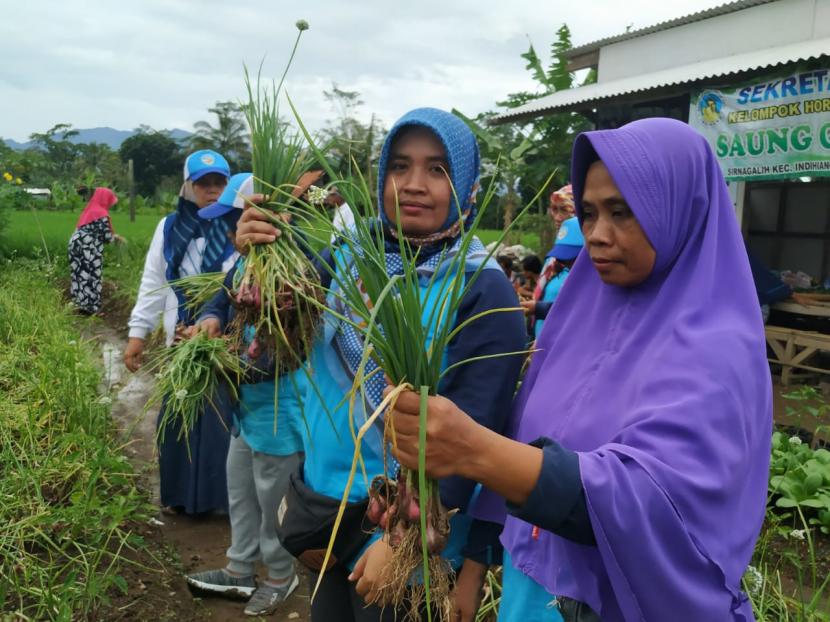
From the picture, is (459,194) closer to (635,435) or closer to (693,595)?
(635,435)

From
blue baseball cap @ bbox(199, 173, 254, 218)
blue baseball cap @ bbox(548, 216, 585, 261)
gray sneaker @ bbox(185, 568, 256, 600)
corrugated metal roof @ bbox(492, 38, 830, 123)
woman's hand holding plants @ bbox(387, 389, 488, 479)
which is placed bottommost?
gray sneaker @ bbox(185, 568, 256, 600)

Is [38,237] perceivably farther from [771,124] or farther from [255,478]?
[771,124]

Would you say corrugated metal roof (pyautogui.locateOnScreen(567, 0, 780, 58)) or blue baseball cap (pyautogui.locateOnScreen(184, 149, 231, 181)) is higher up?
corrugated metal roof (pyautogui.locateOnScreen(567, 0, 780, 58))

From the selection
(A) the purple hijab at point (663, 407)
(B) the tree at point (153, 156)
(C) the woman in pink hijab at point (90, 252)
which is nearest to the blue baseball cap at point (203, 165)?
(A) the purple hijab at point (663, 407)

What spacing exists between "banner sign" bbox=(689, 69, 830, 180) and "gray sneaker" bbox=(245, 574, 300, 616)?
17.0 feet

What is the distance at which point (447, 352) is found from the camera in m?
1.45

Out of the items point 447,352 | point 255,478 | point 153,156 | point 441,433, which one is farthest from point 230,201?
point 153,156

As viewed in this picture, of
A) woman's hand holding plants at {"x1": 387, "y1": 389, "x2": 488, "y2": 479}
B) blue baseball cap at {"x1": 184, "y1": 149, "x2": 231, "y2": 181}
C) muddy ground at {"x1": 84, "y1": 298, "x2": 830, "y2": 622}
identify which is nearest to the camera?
woman's hand holding plants at {"x1": 387, "y1": 389, "x2": 488, "y2": 479}

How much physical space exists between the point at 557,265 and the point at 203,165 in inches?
84.1

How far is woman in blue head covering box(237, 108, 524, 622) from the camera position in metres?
1.43

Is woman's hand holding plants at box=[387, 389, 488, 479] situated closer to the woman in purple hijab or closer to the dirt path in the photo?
the woman in purple hijab

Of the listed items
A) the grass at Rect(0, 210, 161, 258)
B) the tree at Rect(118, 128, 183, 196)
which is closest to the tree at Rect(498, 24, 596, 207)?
the grass at Rect(0, 210, 161, 258)

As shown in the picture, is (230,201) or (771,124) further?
(771,124)

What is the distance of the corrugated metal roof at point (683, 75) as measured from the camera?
570 centimetres
